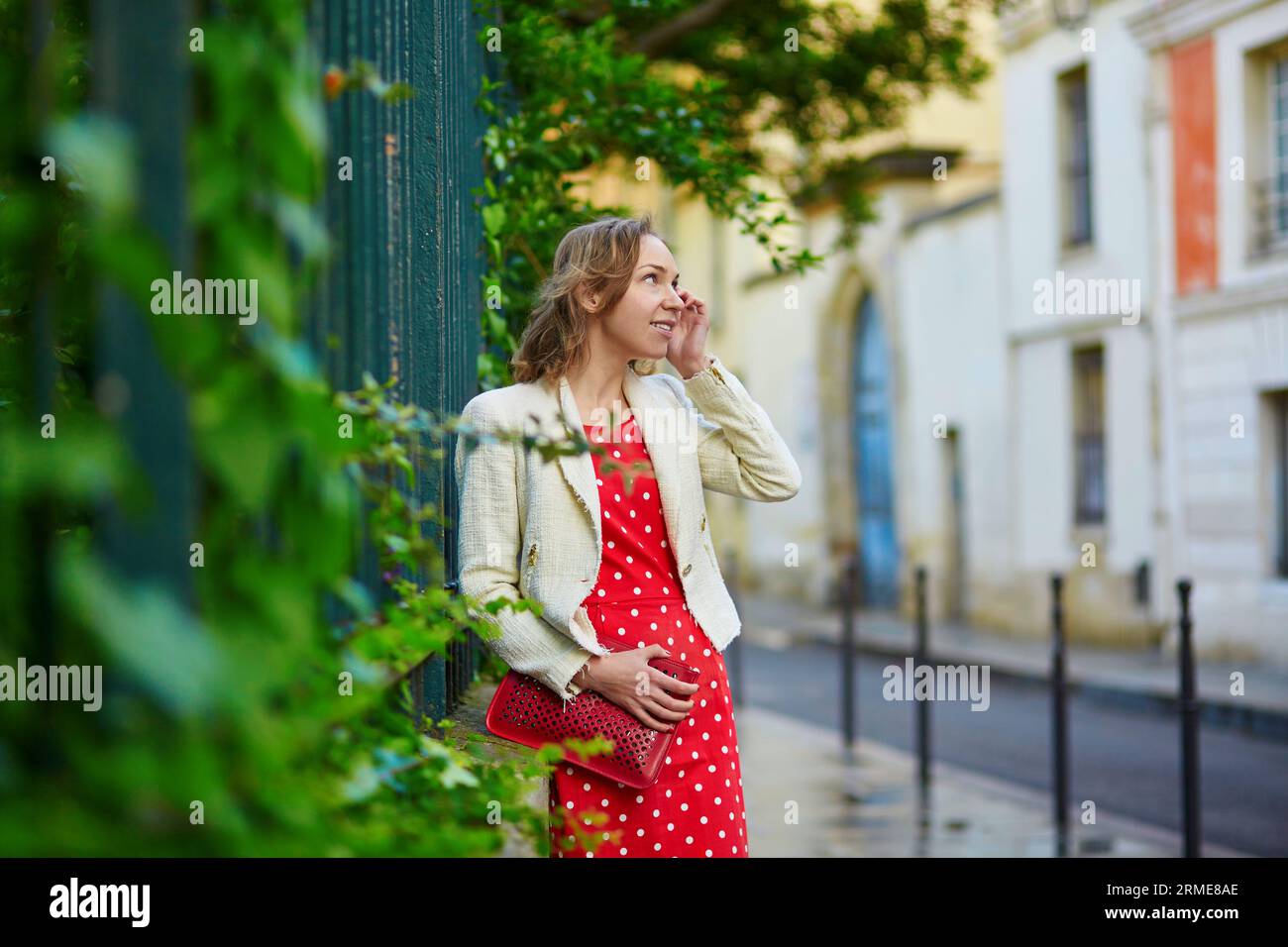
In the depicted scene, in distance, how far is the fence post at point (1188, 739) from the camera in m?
6.54

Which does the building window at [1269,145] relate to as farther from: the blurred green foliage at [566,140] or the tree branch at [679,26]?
the blurred green foliage at [566,140]

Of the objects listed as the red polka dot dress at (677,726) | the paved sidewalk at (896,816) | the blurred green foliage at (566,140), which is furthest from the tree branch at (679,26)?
the red polka dot dress at (677,726)

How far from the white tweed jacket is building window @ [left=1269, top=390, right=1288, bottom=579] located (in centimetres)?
1274

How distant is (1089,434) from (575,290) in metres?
15.9

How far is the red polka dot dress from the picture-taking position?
303cm

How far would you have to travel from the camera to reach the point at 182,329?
979 millimetres

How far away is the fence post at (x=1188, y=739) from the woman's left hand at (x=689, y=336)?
4.17 meters

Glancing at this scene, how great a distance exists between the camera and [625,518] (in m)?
3.08

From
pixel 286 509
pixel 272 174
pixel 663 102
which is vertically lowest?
pixel 286 509

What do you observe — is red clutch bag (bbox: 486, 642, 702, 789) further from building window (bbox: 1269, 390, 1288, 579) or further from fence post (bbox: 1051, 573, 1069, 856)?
building window (bbox: 1269, 390, 1288, 579)

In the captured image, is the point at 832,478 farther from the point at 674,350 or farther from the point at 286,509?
the point at 286,509
